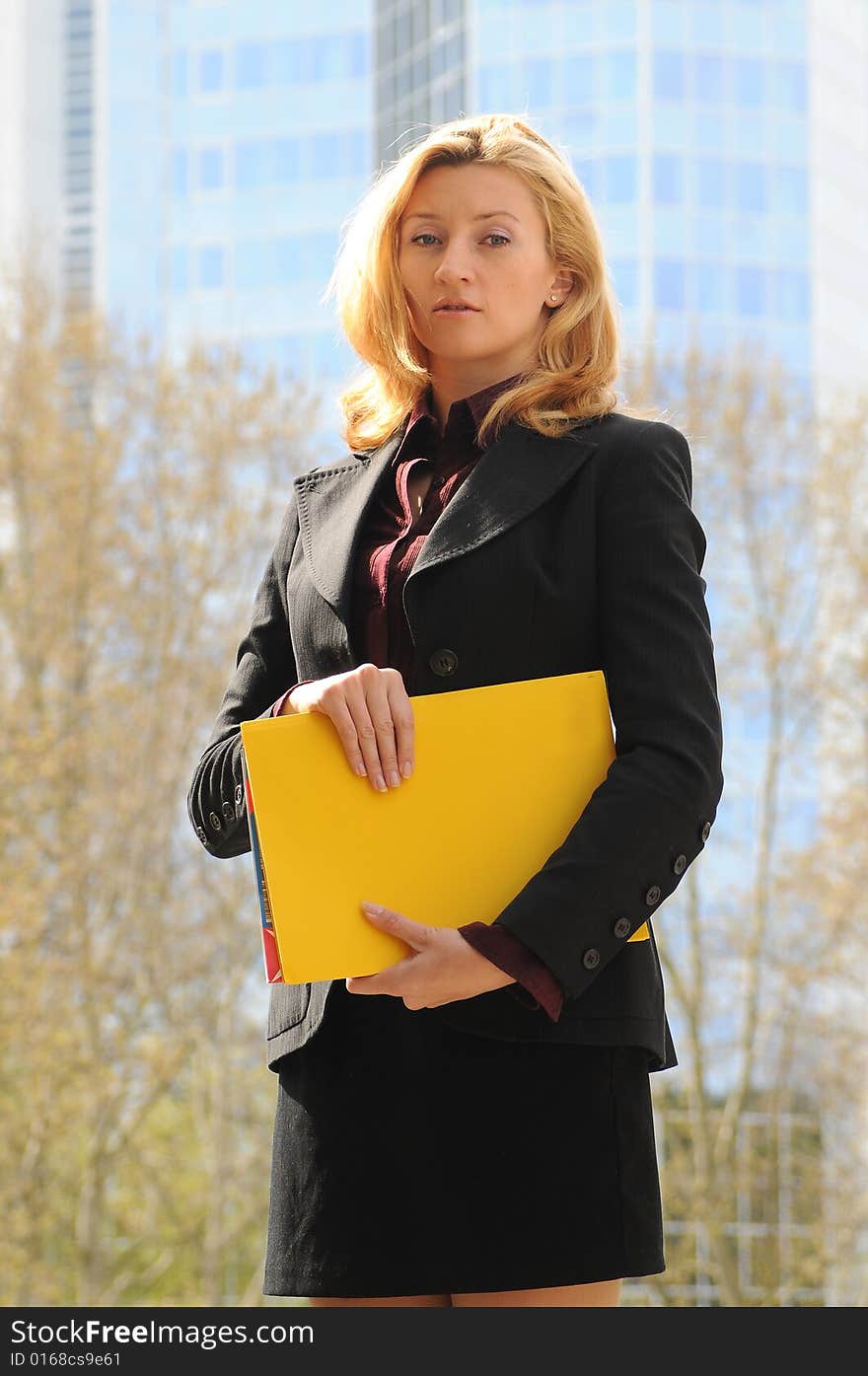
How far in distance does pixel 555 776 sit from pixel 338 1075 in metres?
0.33

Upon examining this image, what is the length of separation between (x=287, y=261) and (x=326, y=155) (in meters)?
1.94

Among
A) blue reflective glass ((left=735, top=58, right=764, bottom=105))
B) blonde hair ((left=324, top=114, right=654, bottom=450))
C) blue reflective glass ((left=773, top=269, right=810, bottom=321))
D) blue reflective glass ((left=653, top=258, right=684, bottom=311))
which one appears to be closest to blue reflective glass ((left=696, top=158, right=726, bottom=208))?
blue reflective glass ((left=653, top=258, right=684, bottom=311))

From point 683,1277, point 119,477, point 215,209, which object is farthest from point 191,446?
point 215,209

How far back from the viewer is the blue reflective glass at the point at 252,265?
27.7 meters

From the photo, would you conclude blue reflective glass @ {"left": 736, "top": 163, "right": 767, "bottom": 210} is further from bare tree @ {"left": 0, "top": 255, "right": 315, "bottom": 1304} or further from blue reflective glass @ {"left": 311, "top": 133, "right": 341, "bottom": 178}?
bare tree @ {"left": 0, "top": 255, "right": 315, "bottom": 1304}

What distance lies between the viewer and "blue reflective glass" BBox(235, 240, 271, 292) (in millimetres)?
27719

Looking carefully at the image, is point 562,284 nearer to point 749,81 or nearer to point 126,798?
point 126,798

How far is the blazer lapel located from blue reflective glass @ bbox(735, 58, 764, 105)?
83.3 feet

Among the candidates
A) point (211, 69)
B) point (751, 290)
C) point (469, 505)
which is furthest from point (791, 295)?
point (469, 505)

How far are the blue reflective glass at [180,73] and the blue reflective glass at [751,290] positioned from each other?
34.0 ft

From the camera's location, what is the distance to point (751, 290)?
24.9 meters

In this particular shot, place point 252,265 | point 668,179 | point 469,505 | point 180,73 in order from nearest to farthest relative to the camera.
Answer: point 469,505, point 668,179, point 252,265, point 180,73

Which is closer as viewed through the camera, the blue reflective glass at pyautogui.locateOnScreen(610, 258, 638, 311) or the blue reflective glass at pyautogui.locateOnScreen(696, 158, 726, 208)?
the blue reflective glass at pyautogui.locateOnScreen(610, 258, 638, 311)
